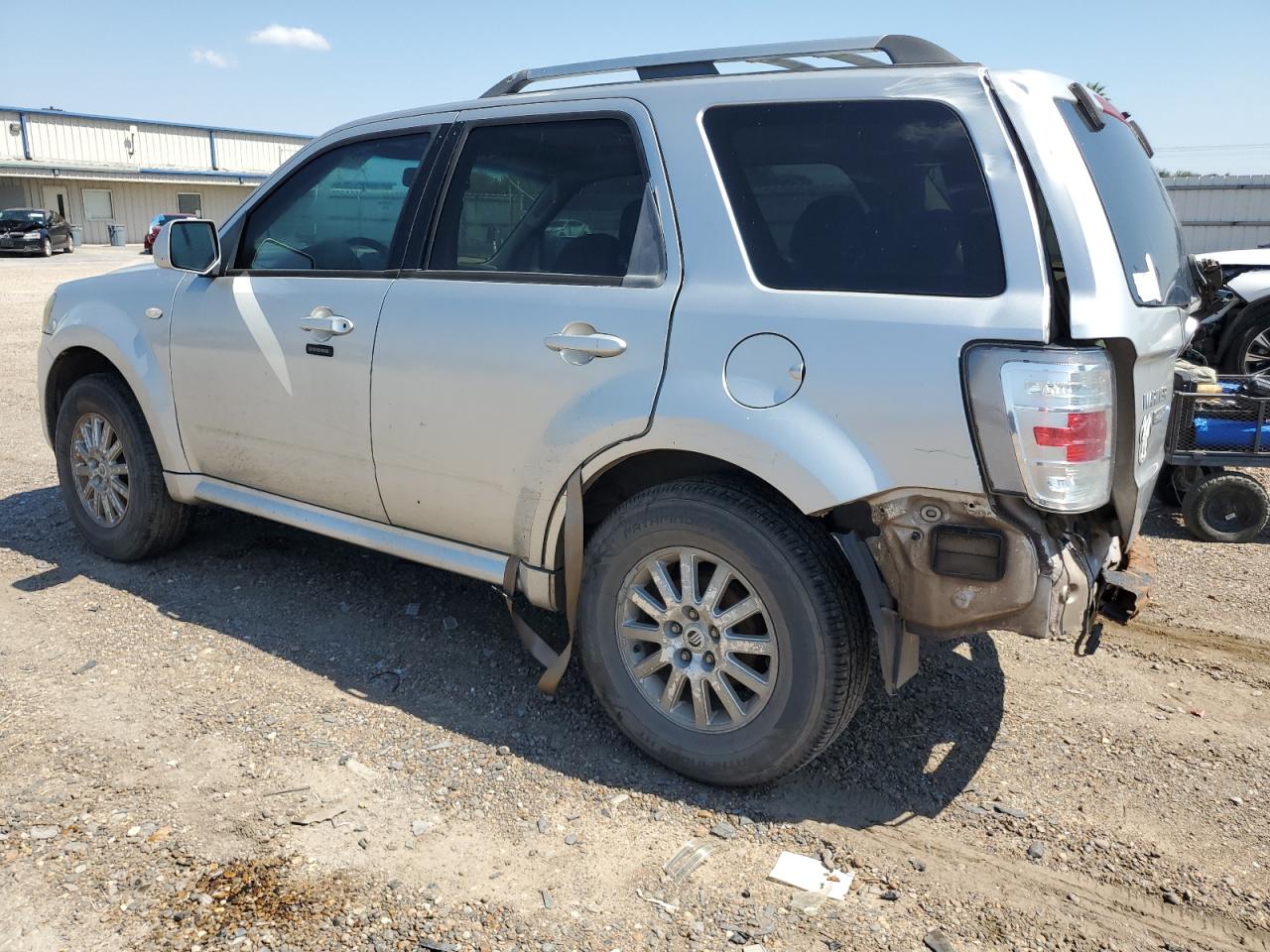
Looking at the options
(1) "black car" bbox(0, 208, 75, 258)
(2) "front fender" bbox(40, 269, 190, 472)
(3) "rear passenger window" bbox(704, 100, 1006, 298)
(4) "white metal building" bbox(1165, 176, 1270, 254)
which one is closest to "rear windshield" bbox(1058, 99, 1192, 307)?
(3) "rear passenger window" bbox(704, 100, 1006, 298)

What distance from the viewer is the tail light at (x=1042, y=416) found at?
2.72 metres

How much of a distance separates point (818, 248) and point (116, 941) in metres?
2.61

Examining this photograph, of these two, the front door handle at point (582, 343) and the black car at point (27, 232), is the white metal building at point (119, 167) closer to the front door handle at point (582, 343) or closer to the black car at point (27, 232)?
the black car at point (27, 232)

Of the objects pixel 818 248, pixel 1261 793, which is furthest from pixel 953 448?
pixel 1261 793

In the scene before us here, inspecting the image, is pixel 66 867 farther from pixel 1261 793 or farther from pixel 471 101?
pixel 1261 793

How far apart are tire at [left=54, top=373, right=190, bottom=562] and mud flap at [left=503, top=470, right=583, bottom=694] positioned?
221 cm

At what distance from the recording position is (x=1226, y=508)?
6.11m

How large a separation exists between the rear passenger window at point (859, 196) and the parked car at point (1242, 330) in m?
6.27

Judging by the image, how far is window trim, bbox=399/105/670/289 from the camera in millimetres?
3406

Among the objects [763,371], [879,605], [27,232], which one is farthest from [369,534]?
[27,232]

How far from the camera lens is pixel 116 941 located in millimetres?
2623

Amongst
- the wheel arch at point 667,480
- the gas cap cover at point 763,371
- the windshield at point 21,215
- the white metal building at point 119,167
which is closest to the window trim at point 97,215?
the white metal building at point 119,167

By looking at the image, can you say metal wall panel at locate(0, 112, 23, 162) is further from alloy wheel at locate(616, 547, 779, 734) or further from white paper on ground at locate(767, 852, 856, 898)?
white paper on ground at locate(767, 852, 856, 898)

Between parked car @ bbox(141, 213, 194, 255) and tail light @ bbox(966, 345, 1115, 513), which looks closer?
tail light @ bbox(966, 345, 1115, 513)
